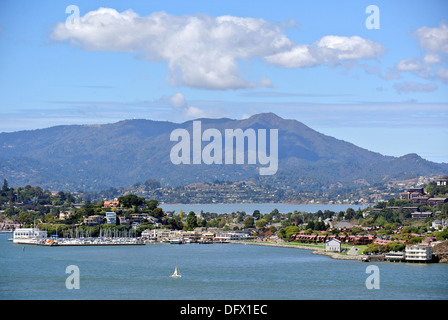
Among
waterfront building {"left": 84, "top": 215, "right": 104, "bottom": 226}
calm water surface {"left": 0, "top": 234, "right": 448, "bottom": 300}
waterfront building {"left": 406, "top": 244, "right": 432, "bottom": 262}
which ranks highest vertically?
waterfront building {"left": 84, "top": 215, "right": 104, "bottom": 226}

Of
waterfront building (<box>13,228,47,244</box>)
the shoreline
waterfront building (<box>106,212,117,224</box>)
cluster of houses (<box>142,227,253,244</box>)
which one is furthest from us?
waterfront building (<box>106,212,117,224</box>)

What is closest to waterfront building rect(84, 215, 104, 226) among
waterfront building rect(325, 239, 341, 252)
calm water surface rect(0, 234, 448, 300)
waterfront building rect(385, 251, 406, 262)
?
calm water surface rect(0, 234, 448, 300)

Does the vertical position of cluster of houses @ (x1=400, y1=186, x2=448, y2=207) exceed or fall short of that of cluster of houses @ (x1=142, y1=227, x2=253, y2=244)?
it exceeds it

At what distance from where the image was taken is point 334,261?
32.9m

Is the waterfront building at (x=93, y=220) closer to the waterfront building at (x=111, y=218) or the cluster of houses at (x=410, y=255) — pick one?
the waterfront building at (x=111, y=218)

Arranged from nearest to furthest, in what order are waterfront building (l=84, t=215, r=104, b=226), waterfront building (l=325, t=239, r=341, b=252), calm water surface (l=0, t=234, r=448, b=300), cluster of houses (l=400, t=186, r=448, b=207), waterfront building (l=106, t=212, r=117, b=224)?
calm water surface (l=0, t=234, r=448, b=300)
waterfront building (l=325, t=239, r=341, b=252)
waterfront building (l=84, t=215, r=104, b=226)
waterfront building (l=106, t=212, r=117, b=224)
cluster of houses (l=400, t=186, r=448, b=207)

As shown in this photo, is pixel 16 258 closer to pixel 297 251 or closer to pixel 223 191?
pixel 297 251

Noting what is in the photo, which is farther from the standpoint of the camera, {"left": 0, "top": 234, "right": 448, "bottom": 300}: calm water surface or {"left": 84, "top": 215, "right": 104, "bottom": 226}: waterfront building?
{"left": 84, "top": 215, "right": 104, "bottom": 226}: waterfront building

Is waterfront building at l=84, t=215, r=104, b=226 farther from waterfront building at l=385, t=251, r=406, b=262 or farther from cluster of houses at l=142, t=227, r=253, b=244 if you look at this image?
waterfront building at l=385, t=251, r=406, b=262

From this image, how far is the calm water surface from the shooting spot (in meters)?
22.9

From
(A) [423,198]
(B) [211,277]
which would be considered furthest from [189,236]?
(A) [423,198]

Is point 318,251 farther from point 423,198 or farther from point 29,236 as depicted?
point 423,198
